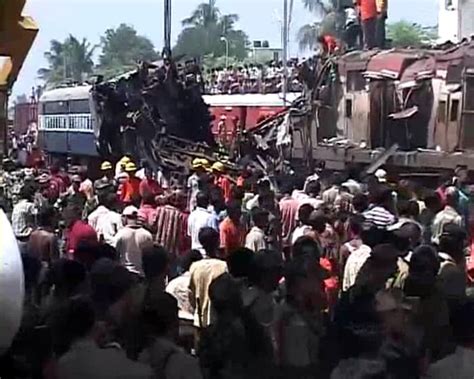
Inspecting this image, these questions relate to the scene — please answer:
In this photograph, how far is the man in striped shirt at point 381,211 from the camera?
33.7 feet

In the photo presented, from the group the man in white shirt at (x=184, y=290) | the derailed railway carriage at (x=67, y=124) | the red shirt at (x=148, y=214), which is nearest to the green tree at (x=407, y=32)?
the derailed railway carriage at (x=67, y=124)

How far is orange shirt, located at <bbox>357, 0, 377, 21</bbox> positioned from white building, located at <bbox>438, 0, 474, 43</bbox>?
81.3ft

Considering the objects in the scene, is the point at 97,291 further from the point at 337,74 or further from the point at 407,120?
the point at 337,74

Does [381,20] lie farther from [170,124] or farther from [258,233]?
[258,233]

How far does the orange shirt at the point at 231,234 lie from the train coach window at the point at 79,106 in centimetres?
1823

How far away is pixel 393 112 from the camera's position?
70.9 feet

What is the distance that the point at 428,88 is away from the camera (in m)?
20.6

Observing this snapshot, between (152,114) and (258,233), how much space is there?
599 inches

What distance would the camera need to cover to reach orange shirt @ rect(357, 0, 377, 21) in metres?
Result: 25.1

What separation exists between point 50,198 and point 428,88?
320 inches

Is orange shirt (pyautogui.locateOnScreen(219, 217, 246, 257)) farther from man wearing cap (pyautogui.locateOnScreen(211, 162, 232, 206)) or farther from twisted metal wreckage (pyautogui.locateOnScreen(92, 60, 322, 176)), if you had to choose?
twisted metal wreckage (pyautogui.locateOnScreen(92, 60, 322, 176))

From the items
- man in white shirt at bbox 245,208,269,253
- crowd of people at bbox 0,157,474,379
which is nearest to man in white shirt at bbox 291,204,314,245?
crowd of people at bbox 0,157,474,379

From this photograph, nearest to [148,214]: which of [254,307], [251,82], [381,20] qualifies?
[254,307]

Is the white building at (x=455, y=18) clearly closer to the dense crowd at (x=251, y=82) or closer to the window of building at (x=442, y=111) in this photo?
the dense crowd at (x=251, y=82)
